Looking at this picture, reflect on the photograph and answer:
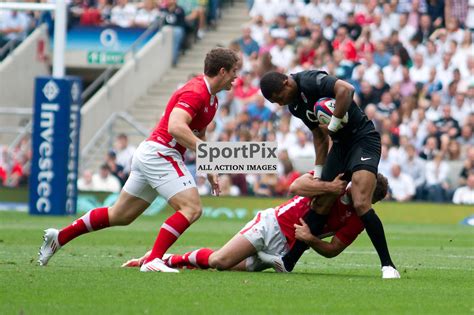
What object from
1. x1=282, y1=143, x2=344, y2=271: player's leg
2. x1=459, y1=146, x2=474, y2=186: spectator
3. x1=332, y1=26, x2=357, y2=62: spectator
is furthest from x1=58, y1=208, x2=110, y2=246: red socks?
x1=332, y1=26, x2=357, y2=62: spectator

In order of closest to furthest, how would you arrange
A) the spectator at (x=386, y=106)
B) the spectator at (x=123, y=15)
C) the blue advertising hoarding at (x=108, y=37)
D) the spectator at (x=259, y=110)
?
the spectator at (x=386, y=106) < the spectator at (x=259, y=110) < the blue advertising hoarding at (x=108, y=37) < the spectator at (x=123, y=15)

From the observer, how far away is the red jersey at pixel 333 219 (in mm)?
11133

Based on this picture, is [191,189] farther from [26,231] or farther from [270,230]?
[26,231]

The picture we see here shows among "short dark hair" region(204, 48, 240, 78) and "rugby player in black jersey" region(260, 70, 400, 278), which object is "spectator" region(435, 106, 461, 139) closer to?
"rugby player in black jersey" region(260, 70, 400, 278)

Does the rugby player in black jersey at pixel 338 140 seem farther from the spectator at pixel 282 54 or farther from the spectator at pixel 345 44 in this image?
the spectator at pixel 282 54

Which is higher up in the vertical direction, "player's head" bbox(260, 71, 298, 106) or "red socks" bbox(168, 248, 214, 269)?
"player's head" bbox(260, 71, 298, 106)

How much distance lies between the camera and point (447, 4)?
1084 inches

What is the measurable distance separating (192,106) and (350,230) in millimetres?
1844

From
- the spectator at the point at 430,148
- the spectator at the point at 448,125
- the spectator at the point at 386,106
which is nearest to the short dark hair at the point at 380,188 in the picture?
the spectator at the point at 430,148

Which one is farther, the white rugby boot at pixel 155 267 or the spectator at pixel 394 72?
Answer: the spectator at pixel 394 72

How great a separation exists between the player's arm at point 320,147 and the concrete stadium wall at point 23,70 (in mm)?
19137

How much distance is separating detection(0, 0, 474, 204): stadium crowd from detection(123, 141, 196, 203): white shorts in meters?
12.1

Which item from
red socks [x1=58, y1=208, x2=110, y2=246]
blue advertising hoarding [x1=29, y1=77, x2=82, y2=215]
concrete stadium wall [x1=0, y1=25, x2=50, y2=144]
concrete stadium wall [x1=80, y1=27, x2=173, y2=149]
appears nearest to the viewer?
red socks [x1=58, y1=208, x2=110, y2=246]

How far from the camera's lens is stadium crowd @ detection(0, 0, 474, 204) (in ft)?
77.9
